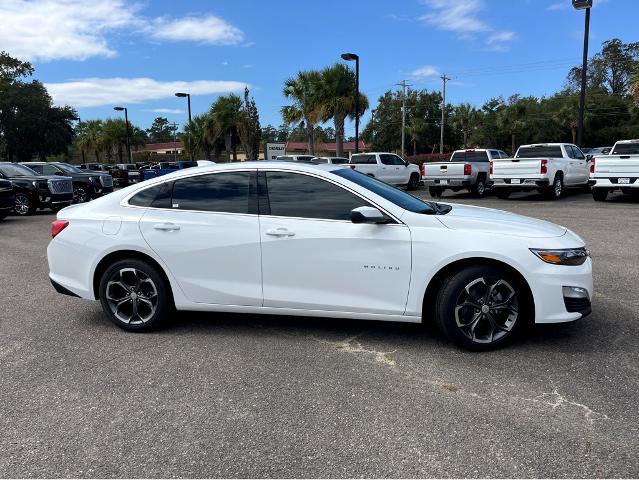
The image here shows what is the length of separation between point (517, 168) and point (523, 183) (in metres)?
0.50

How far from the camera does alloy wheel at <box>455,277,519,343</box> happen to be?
4.03 metres

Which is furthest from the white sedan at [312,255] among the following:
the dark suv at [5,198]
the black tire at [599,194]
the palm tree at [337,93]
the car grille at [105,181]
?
the palm tree at [337,93]

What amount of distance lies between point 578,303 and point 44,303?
5.41 m

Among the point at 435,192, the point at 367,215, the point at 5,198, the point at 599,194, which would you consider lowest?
the point at 435,192

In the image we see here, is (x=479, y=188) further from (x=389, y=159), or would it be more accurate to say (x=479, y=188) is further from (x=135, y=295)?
(x=135, y=295)

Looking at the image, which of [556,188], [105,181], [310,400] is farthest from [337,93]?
[310,400]

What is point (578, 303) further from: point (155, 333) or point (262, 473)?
point (155, 333)

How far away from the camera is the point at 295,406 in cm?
333

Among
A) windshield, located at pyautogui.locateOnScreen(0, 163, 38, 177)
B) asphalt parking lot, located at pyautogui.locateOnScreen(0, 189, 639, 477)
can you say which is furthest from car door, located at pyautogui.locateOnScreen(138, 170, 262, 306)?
windshield, located at pyautogui.locateOnScreen(0, 163, 38, 177)

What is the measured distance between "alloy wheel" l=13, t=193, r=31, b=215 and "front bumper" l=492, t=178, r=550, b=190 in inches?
566

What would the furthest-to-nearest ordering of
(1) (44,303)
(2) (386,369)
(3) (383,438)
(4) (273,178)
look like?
1. (1) (44,303)
2. (4) (273,178)
3. (2) (386,369)
4. (3) (383,438)

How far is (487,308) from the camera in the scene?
159 inches

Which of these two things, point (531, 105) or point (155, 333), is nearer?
point (155, 333)

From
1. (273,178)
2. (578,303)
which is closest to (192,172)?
(273,178)
